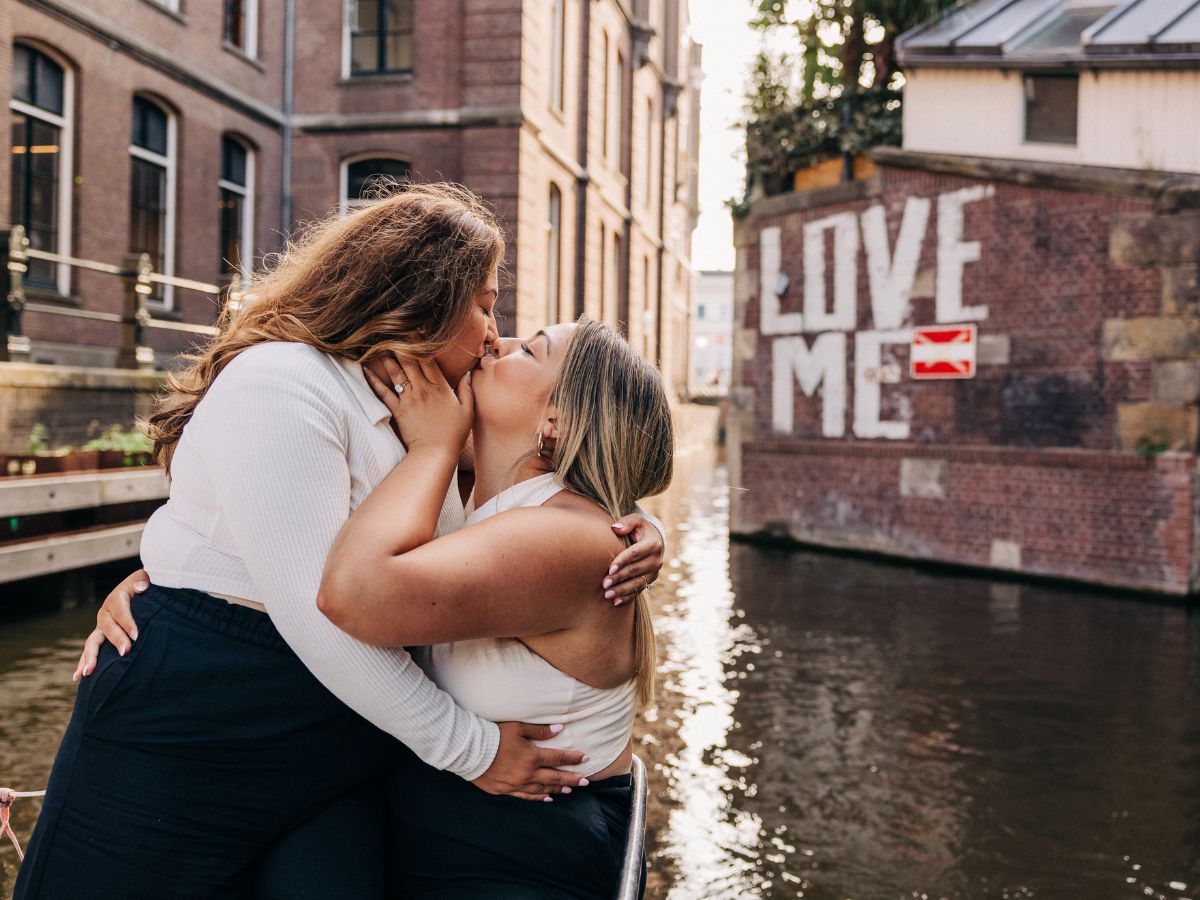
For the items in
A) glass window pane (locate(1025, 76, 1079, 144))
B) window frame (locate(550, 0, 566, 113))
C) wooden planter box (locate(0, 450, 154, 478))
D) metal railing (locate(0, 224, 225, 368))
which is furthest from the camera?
window frame (locate(550, 0, 566, 113))

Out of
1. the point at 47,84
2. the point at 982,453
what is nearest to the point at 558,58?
the point at 47,84

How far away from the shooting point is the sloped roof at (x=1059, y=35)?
11.2m

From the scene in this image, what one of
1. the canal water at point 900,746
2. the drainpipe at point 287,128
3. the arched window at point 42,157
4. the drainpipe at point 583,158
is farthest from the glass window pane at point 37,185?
the drainpipe at point 583,158

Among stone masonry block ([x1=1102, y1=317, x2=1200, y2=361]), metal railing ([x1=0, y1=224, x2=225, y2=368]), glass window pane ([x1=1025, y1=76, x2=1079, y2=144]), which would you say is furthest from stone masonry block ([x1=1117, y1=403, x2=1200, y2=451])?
metal railing ([x1=0, y1=224, x2=225, y2=368])

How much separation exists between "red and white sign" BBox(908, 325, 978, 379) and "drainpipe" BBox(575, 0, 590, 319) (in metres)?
11.2

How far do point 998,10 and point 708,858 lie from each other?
12098mm

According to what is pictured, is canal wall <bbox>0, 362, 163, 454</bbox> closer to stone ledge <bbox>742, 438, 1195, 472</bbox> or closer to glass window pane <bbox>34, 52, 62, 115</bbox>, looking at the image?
glass window pane <bbox>34, 52, 62, 115</bbox>

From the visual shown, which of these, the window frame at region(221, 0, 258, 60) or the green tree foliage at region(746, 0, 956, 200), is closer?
the green tree foliage at region(746, 0, 956, 200)

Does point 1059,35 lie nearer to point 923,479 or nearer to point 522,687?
point 923,479

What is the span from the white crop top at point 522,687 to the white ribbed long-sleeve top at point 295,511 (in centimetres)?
7

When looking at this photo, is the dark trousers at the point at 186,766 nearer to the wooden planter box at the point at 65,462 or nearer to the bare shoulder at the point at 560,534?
the bare shoulder at the point at 560,534

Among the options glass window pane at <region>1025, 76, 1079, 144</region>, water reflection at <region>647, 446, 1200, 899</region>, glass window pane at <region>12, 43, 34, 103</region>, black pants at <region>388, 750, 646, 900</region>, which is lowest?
water reflection at <region>647, 446, 1200, 899</region>

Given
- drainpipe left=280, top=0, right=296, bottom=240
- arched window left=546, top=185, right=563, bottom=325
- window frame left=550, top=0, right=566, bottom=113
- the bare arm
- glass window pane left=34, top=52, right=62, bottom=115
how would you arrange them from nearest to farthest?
the bare arm
glass window pane left=34, top=52, right=62, bottom=115
drainpipe left=280, top=0, right=296, bottom=240
window frame left=550, top=0, right=566, bottom=113
arched window left=546, top=185, right=563, bottom=325

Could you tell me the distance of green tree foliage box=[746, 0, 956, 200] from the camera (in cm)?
1382
